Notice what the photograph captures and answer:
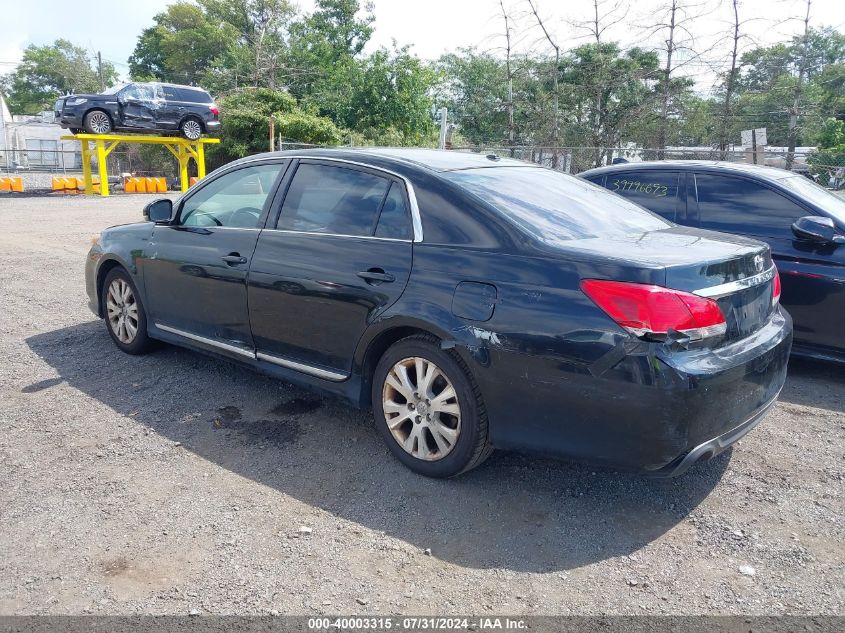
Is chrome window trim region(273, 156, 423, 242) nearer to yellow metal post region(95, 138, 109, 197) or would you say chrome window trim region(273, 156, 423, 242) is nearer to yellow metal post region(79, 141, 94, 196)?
yellow metal post region(95, 138, 109, 197)

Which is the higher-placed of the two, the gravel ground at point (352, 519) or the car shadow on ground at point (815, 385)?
the car shadow on ground at point (815, 385)

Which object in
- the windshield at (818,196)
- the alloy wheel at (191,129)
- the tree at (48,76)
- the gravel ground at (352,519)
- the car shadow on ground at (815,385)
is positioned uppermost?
the tree at (48,76)

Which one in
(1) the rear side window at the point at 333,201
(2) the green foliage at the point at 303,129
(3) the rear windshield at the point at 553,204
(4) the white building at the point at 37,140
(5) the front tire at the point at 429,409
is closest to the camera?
(5) the front tire at the point at 429,409

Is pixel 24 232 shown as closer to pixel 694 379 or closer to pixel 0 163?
pixel 694 379

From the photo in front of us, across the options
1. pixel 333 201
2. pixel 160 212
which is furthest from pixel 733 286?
pixel 160 212

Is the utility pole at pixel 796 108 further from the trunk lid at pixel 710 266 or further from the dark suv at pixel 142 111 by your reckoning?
the dark suv at pixel 142 111

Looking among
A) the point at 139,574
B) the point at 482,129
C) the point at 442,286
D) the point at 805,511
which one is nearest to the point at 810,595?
the point at 805,511

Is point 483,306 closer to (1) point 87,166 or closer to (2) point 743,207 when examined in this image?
(2) point 743,207

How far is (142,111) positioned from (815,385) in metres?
24.3

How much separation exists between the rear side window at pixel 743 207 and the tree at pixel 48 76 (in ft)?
245

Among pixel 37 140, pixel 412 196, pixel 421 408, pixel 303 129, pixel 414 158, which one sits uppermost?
pixel 37 140

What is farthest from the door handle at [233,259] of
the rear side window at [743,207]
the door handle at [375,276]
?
the rear side window at [743,207]

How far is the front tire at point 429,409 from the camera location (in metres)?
3.34

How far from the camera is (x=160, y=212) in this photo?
5.11m
